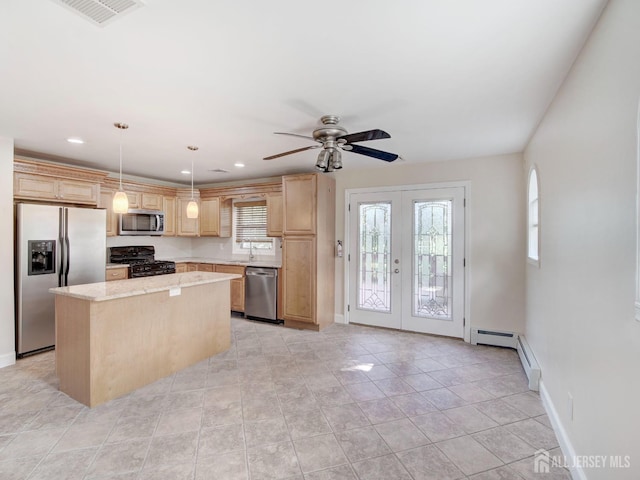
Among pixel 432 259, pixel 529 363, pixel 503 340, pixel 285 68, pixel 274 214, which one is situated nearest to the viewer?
pixel 285 68

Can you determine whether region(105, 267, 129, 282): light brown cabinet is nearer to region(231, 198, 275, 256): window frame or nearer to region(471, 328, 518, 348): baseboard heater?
region(231, 198, 275, 256): window frame

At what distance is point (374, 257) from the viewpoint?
483 centimetres

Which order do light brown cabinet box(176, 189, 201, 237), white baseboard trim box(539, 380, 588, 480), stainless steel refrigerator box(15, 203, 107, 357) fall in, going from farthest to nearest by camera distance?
light brown cabinet box(176, 189, 201, 237)
stainless steel refrigerator box(15, 203, 107, 357)
white baseboard trim box(539, 380, 588, 480)

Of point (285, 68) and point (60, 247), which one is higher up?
point (285, 68)

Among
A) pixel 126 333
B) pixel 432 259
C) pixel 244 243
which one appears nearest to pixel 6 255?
pixel 126 333

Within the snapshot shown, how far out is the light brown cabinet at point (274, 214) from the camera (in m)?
5.18

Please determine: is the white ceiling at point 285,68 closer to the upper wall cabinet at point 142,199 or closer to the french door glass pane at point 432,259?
the french door glass pane at point 432,259

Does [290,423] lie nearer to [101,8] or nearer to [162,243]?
[101,8]

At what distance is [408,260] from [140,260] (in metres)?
4.59

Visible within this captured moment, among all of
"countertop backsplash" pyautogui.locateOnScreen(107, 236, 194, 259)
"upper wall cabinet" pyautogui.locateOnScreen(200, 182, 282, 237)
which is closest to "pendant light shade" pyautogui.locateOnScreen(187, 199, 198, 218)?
"upper wall cabinet" pyautogui.locateOnScreen(200, 182, 282, 237)

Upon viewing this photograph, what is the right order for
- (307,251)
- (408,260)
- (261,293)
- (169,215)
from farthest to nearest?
(169,215), (261,293), (307,251), (408,260)

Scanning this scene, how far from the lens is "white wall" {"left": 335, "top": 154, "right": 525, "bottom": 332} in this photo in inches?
155

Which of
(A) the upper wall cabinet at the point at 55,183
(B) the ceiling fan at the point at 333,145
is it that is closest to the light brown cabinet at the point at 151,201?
(A) the upper wall cabinet at the point at 55,183

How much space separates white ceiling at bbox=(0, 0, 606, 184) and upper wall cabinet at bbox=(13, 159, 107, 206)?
0.52 metres
